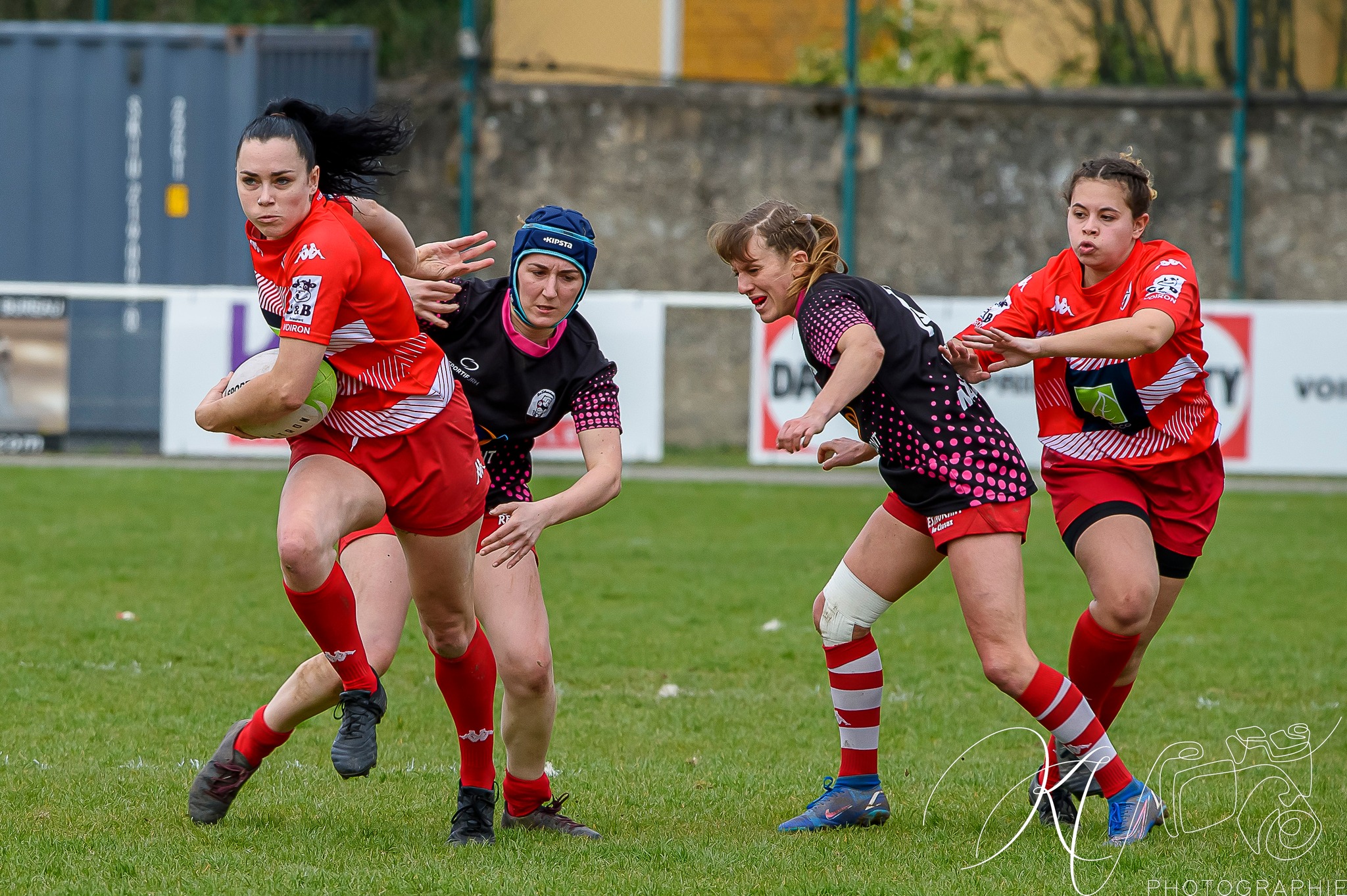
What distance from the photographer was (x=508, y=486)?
483 cm

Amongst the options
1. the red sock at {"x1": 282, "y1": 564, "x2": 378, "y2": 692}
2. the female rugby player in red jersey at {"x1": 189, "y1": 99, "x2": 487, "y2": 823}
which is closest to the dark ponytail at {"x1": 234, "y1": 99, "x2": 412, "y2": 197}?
the female rugby player in red jersey at {"x1": 189, "y1": 99, "x2": 487, "y2": 823}

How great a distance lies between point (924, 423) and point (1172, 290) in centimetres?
82

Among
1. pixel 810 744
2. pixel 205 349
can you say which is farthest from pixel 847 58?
pixel 810 744

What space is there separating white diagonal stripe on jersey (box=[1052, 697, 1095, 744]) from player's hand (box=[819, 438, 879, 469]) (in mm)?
935

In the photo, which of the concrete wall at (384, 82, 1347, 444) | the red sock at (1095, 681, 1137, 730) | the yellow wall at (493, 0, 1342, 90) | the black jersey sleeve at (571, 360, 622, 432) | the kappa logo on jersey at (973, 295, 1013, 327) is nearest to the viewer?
the black jersey sleeve at (571, 360, 622, 432)

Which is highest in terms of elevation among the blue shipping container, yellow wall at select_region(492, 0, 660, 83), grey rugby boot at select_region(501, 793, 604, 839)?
yellow wall at select_region(492, 0, 660, 83)

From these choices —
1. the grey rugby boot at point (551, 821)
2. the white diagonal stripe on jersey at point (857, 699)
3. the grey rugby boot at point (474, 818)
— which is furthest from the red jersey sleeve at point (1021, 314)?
the grey rugby boot at point (474, 818)

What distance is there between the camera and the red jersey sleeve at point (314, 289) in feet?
12.9

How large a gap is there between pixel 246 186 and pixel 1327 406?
10777 mm

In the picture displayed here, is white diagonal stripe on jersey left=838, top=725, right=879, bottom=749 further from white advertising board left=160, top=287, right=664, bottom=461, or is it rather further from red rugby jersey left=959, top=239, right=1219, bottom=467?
white advertising board left=160, top=287, right=664, bottom=461

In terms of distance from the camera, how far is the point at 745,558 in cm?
979

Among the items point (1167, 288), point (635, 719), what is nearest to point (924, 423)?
point (1167, 288)

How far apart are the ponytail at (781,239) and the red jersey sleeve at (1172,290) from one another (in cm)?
90

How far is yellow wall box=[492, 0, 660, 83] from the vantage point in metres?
17.7
